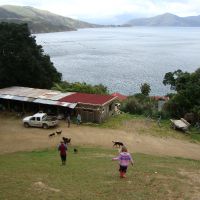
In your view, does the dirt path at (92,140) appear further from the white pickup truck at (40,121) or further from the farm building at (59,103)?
the farm building at (59,103)

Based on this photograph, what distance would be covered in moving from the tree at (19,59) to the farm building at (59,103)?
2.97 meters

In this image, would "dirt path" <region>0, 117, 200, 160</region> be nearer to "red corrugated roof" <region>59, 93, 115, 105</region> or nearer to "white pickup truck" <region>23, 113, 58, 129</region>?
"white pickup truck" <region>23, 113, 58, 129</region>

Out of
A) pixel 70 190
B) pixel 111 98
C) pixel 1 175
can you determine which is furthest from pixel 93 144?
pixel 70 190

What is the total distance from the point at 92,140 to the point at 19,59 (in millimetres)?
17297

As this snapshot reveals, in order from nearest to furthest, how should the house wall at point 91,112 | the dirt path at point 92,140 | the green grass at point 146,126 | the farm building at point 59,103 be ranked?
the dirt path at point 92,140, the green grass at point 146,126, the house wall at point 91,112, the farm building at point 59,103

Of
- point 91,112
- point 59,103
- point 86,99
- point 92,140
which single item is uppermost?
point 86,99

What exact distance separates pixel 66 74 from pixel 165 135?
7913 cm

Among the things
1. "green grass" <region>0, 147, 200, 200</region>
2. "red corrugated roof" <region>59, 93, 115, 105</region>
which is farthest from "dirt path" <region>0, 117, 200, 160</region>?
"green grass" <region>0, 147, 200, 200</region>

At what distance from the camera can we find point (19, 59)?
139 ft

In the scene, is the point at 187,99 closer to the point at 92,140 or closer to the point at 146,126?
the point at 146,126

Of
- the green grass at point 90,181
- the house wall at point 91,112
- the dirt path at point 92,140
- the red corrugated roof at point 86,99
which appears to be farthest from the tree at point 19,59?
the green grass at point 90,181

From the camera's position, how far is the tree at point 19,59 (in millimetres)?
42750

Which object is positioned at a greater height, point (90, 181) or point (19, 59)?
point (19, 59)

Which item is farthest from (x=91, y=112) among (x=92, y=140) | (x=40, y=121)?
(x=92, y=140)
